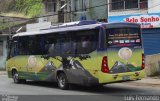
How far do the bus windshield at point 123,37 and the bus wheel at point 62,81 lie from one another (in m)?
3.14

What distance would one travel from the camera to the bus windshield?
1869 centimetres

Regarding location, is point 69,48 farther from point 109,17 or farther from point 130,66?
point 109,17

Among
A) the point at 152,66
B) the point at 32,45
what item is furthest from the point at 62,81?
→ the point at 152,66

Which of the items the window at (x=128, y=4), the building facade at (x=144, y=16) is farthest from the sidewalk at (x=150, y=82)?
the window at (x=128, y=4)

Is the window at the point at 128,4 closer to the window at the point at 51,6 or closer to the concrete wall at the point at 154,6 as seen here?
the concrete wall at the point at 154,6

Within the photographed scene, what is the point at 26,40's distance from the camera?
23953mm

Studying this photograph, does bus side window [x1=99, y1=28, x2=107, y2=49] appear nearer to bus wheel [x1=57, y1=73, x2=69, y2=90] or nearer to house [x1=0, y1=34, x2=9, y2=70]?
bus wheel [x1=57, y1=73, x2=69, y2=90]

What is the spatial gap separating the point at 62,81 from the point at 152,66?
7.32m

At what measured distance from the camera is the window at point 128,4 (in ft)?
118

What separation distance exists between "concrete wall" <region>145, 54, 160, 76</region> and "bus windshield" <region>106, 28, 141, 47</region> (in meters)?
6.80

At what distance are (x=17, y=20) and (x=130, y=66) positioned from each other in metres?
39.7

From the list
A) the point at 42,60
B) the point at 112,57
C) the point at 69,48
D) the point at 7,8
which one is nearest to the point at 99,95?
the point at 112,57

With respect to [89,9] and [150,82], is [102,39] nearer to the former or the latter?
[150,82]

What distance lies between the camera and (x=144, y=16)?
34031mm
